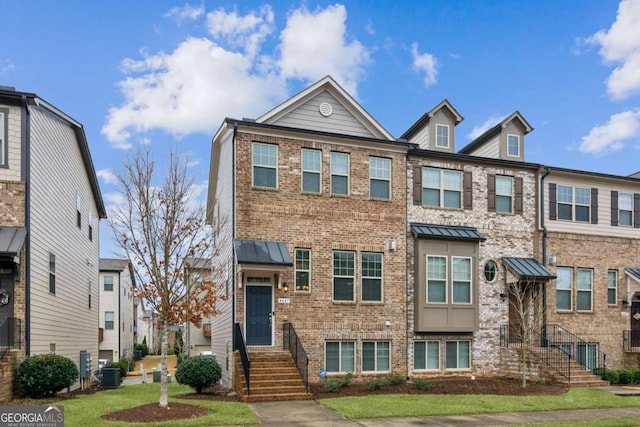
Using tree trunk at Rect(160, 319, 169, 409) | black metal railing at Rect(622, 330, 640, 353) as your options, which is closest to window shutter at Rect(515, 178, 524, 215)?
black metal railing at Rect(622, 330, 640, 353)

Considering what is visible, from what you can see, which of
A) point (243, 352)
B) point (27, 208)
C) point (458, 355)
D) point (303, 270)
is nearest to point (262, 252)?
point (303, 270)

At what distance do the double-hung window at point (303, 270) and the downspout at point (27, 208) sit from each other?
295 inches

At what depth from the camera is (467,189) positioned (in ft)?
68.0

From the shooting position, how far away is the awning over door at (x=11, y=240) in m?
14.3

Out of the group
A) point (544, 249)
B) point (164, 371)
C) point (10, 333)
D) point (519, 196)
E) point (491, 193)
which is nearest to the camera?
point (164, 371)

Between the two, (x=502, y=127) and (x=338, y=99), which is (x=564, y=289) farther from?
(x=338, y=99)

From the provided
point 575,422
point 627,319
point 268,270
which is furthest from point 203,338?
point 575,422

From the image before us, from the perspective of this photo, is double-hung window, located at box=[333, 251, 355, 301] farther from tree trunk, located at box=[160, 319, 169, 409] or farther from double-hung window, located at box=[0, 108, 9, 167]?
double-hung window, located at box=[0, 108, 9, 167]

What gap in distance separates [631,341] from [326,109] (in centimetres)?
1505

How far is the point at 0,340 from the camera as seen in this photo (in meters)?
14.7

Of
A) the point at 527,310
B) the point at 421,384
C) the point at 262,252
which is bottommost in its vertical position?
the point at 421,384

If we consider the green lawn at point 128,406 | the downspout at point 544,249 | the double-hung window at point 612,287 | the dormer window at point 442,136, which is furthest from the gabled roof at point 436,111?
the green lawn at point 128,406

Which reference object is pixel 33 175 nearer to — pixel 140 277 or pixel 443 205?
pixel 140 277

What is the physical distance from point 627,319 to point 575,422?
1249 cm
